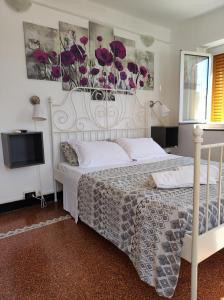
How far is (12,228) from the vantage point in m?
2.18

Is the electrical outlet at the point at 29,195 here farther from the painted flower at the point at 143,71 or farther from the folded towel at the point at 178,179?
the painted flower at the point at 143,71

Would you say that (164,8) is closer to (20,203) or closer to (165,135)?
(165,135)

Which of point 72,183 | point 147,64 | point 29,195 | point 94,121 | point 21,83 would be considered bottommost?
point 29,195

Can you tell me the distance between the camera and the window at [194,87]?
3325mm

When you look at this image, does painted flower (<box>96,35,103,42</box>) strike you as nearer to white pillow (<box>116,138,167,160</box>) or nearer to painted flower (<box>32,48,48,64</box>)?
painted flower (<box>32,48,48,64</box>)

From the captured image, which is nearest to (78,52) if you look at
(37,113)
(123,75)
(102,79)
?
(102,79)

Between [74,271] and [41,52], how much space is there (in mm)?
2302

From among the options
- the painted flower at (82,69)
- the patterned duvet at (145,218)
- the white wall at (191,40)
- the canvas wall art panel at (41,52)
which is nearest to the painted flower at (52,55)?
the canvas wall art panel at (41,52)

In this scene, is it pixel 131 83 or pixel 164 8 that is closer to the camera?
pixel 164 8

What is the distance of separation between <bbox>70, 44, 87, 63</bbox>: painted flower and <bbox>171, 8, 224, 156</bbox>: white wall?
66.4 inches

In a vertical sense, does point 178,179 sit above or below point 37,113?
below

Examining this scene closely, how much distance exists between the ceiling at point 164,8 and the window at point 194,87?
0.57 metres

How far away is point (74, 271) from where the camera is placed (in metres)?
1.57

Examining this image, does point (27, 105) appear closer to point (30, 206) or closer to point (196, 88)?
point (30, 206)
